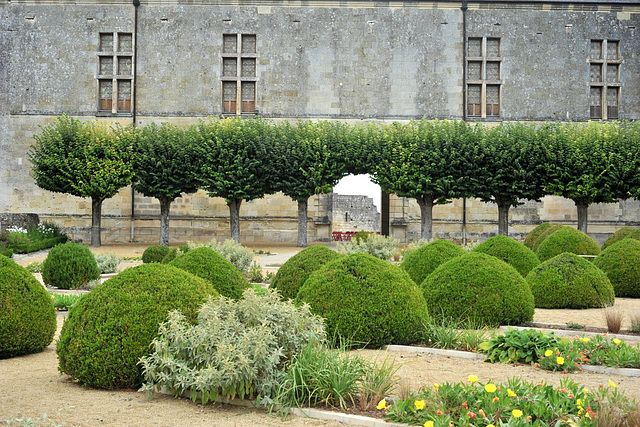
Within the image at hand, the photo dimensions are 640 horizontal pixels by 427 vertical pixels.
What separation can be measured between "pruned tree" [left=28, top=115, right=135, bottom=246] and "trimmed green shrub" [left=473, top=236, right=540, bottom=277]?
52.6 feet

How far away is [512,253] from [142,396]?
8.58 meters

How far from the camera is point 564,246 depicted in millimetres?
14938

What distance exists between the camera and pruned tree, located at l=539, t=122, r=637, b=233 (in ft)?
75.2

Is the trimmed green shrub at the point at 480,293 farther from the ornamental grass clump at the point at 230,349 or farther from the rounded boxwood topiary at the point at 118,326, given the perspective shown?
the rounded boxwood topiary at the point at 118,326

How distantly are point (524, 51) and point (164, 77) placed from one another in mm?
15737

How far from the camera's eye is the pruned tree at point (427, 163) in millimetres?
23609

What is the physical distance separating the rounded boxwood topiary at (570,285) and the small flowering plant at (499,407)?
5.97m

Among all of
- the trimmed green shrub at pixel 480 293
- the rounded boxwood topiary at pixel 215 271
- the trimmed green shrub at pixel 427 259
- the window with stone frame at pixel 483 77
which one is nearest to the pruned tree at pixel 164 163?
the window with stone frame at pixel 483 77

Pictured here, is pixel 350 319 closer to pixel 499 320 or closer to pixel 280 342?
pixel 280 342

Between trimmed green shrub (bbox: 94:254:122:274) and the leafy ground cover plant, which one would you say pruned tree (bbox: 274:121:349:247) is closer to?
the leafy ground cover plant

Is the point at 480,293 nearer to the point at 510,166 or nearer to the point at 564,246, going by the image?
the point at 564,246

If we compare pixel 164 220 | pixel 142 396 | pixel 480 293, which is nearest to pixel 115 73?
pixel 164 220

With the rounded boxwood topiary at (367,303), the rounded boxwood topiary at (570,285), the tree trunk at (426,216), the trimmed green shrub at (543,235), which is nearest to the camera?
the rounded boxwood topiary at (367,303)

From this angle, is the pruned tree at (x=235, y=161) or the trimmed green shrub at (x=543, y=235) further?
the pruned tree at (x=235, y=161)
